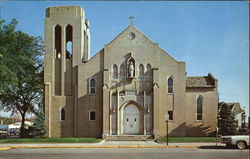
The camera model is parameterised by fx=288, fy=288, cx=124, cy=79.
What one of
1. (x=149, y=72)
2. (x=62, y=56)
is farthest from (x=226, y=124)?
(x=62, y=56)

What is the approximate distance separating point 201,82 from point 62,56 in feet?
57.8

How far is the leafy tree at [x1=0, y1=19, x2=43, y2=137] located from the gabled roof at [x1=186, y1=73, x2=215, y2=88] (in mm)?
20695

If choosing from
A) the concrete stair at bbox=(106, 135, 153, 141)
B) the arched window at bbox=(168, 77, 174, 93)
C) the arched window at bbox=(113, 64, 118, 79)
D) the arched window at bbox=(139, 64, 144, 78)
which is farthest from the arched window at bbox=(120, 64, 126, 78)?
the concrete stair at bbox=(106, 135, 153, 141)

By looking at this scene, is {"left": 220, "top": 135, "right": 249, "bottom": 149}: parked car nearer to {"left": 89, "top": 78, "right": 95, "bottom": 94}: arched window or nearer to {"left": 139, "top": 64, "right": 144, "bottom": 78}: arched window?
{"left": 139, "top": 64, "right": 144, "bottom": 78}: arched window

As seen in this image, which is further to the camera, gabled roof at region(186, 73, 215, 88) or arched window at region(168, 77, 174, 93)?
gabled roof at region(186, 73, 215, 88)

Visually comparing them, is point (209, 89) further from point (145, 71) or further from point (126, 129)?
point (126, 129)

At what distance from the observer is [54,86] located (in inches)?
1410

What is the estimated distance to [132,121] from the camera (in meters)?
33.6

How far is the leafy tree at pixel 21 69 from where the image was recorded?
36375mm

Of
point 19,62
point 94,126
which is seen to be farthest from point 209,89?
point 19,62

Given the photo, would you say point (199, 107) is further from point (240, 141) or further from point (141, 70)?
point (240, 141)

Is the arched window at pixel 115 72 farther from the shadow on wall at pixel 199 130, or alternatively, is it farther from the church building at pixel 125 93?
the shadow on wall at pixel 199 130

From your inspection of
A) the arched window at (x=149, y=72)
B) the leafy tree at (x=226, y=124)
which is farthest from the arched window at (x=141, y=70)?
the leafy tree at (x=226, y=124)

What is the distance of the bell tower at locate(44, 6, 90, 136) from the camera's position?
35406 mm
